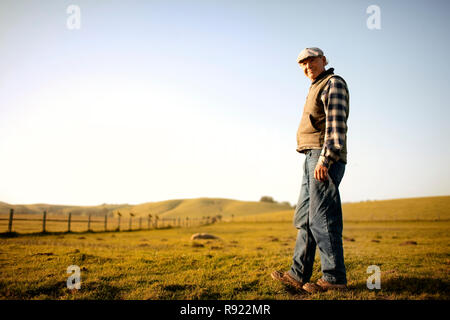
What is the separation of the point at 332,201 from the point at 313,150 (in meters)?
0.78

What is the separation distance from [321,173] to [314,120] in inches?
33.6

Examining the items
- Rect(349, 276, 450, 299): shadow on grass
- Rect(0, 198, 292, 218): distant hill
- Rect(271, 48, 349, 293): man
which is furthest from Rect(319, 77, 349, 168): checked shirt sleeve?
Rect(0, 198, 292, 218): distant hill

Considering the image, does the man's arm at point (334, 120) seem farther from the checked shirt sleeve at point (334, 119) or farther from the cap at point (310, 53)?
the cap at point (310, 53)

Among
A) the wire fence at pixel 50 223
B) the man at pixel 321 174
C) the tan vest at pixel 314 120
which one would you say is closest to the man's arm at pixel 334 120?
the man at pixel 321 174

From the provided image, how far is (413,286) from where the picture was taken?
372 cm

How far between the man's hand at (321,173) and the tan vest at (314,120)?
1.40ft

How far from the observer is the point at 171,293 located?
346cm

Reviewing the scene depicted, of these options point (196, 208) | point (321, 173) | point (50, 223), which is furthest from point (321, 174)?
point (196, 208)

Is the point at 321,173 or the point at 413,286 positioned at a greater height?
the point at 321,173

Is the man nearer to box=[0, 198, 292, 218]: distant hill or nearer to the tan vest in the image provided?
the tan vest

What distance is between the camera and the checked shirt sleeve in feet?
11.3

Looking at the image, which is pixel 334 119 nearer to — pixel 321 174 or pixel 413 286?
pixel 321 174
